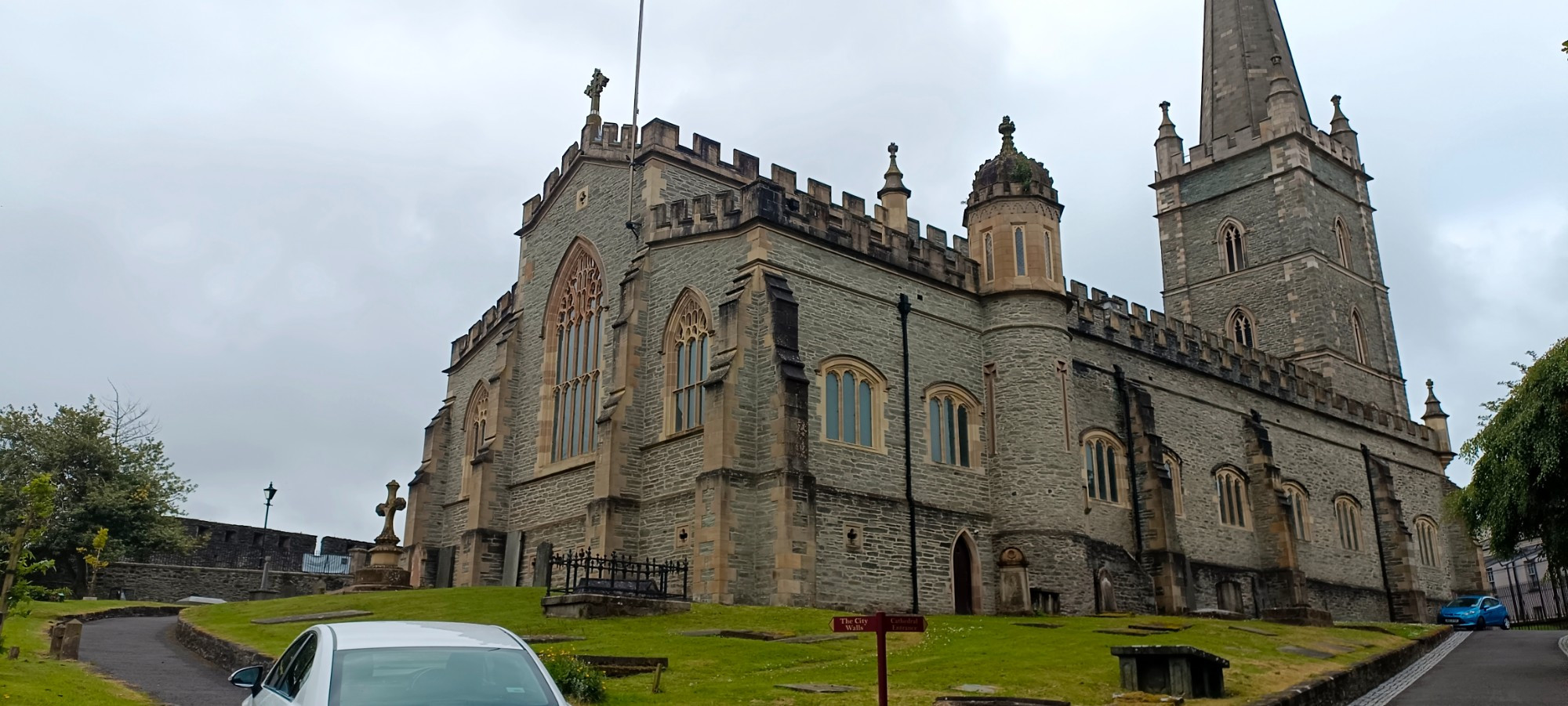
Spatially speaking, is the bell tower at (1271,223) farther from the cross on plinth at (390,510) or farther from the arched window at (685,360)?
the cross on plinth at (390,510)

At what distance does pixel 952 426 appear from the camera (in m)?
27.4

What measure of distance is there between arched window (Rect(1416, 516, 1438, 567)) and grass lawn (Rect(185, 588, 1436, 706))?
21.5 metres

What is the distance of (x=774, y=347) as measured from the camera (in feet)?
77.6

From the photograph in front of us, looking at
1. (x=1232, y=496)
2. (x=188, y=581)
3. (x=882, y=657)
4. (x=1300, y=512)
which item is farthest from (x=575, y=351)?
(x=1300, y=512)

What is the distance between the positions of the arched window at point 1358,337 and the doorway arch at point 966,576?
97.9 feet

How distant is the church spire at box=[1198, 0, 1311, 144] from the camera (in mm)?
52062

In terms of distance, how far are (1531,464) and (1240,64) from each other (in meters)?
40.6

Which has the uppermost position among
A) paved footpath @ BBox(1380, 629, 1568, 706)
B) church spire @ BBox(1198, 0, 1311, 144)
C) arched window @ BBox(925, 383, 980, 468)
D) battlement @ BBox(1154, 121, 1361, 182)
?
church spire @ BBox(1198, 0, 1311, 144)

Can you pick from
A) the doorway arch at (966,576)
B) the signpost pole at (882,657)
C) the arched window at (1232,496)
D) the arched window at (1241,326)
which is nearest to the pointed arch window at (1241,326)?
the arched window at (1241,326)

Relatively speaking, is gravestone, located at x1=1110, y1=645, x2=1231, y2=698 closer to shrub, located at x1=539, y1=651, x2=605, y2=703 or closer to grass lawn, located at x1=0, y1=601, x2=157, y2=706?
shrub, located at x1=539, y1=651, x2=605, y2=703

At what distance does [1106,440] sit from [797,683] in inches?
774

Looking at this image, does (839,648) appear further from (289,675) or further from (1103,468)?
(1103,468)

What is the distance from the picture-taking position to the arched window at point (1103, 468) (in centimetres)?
3000

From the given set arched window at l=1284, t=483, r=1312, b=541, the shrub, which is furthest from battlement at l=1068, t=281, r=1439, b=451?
the shrub
